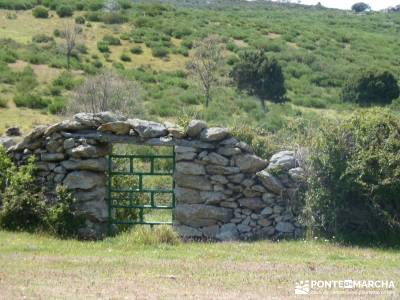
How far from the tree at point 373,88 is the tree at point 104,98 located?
13567 mm

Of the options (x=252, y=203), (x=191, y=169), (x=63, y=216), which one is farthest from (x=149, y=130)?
A: (x=252, y=203)

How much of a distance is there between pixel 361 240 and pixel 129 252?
13.9 ft

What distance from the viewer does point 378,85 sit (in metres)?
37.2

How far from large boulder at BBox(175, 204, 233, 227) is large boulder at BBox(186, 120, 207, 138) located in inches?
53.0

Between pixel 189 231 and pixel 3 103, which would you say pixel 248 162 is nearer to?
pixel 189 231

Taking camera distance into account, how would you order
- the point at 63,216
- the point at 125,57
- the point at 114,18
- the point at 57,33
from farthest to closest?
the point at 114,18, the point at 57,33, the point at 125,57, the point at 63,216

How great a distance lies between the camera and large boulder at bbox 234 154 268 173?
14.2 m

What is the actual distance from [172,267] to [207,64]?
1130 inches

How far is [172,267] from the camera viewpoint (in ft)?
34.9

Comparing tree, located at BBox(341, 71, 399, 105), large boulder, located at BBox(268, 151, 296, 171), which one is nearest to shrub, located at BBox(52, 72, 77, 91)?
tree, located at BBox(341, 71, 399, 105)

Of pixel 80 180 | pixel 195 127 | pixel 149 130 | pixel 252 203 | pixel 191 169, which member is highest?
pixel 195 127

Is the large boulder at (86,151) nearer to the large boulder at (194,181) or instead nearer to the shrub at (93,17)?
the large boulder at (194,181)

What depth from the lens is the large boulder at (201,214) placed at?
14.3 metres

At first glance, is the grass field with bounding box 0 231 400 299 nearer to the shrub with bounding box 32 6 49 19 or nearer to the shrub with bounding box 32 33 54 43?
the shrub with bounding box 32 33 54 43
